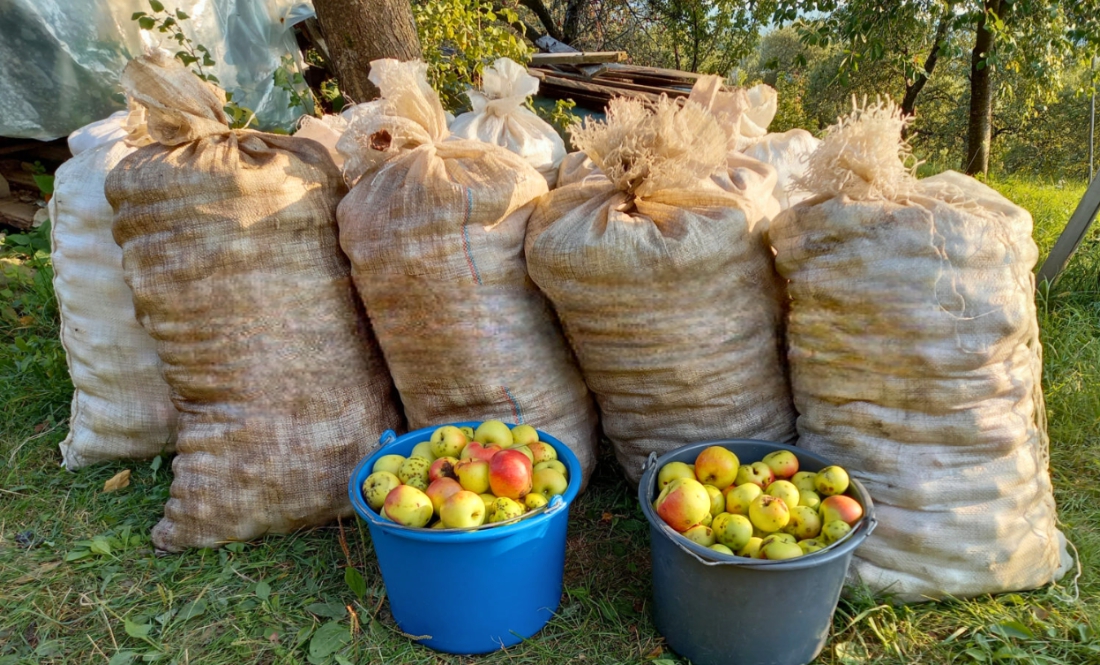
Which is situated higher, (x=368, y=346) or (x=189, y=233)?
(x=189, y=233)

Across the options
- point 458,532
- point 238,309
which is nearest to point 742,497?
point 458,532

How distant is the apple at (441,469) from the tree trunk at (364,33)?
208 cm

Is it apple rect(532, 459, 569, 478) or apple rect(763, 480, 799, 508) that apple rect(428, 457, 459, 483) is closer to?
apple rect(532, 459, 569, 478)

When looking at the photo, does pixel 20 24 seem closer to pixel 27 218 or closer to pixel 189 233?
pixel 27 218

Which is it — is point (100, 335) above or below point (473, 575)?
above

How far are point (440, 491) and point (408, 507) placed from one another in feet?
0.30

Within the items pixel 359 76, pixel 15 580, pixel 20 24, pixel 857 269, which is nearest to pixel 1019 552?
pixel 857 269

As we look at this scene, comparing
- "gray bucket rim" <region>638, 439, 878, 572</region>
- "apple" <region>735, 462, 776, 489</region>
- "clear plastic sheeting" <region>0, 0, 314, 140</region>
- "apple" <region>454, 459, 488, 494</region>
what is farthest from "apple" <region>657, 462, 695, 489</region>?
"clear plastic sheeting" <region>0, 0, 314, 140</region>

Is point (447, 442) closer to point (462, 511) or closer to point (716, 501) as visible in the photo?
point (462, 511)

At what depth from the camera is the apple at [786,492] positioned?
1775mm

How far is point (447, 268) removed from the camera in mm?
2113

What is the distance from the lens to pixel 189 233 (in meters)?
2.22

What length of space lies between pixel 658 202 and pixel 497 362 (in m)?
0.66

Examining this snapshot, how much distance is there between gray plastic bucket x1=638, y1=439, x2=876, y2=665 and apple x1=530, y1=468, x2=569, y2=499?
0.21 meters
